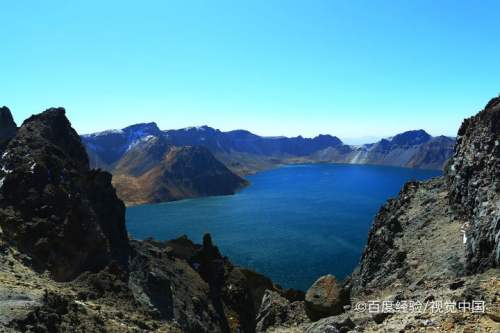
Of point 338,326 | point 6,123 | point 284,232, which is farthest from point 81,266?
point 284,232

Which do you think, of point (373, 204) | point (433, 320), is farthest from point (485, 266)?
point (373, 204)

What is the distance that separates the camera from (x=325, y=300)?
81.7 ft

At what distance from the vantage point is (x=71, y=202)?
4734cm

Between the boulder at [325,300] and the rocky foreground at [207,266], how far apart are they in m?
0.07

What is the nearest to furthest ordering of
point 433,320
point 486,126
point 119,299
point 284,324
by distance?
point 433,320, point 284,324, point 119,299, point 486,126

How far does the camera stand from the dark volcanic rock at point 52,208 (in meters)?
38.6

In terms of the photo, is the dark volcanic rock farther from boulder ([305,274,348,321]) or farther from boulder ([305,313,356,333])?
boulder ([305,313,356,333])

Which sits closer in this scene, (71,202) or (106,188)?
(71,202)

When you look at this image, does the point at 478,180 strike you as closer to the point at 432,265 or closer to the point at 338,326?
the point at 432,265

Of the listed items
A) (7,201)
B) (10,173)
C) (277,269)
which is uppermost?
(10,173)

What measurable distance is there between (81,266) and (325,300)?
2789 centimetres

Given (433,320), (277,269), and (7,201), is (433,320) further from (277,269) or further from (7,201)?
(277,269)

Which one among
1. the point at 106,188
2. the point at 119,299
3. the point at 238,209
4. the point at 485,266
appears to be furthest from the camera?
the point at 238,209

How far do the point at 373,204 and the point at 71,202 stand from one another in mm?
155836
